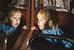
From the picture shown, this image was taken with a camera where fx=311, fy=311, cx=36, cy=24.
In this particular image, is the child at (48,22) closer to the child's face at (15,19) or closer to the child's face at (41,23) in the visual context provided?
the child's face at (41,23)

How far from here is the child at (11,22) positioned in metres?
2.05

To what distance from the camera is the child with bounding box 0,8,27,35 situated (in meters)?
2.05

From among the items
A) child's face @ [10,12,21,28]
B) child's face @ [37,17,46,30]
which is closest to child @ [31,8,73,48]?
child's face @ [37,17,46,30]

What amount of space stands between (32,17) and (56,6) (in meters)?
0.17

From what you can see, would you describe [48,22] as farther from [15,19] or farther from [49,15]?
[15,19]

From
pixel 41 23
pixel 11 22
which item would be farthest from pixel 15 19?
pixel 41 23

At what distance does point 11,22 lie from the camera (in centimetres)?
206

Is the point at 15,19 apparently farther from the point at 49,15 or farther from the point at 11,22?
the point at 49,15

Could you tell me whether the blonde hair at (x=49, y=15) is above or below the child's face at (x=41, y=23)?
above

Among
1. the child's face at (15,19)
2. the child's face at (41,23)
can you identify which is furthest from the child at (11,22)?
the child's face at (41,23)

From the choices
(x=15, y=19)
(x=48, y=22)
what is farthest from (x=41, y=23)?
(x=15, y=19)

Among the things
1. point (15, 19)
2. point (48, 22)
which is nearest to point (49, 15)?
point (48, 22)

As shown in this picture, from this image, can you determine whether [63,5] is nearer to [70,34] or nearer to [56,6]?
[56,6]

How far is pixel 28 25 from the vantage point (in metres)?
2.06
